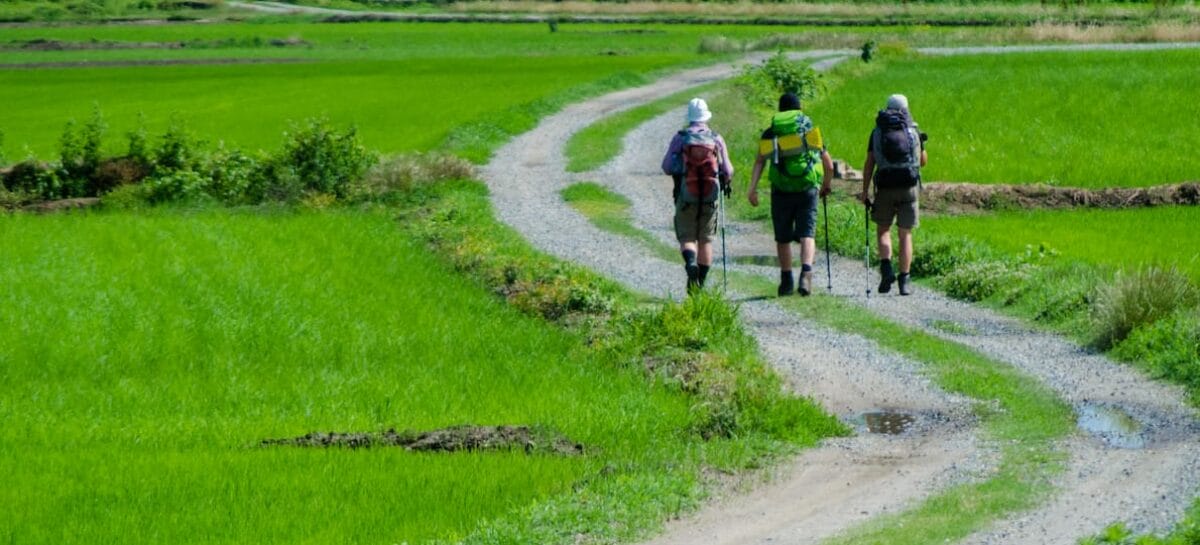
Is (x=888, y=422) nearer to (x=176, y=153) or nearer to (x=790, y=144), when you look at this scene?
(x=790, y=144)

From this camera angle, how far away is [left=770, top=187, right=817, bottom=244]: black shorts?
19.4m

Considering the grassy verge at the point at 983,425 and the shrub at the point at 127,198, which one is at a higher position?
the grassy verge at the point at 983,425

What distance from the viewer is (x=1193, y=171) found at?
30.1 metres

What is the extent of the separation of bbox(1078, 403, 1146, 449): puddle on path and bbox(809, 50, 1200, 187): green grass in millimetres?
15477

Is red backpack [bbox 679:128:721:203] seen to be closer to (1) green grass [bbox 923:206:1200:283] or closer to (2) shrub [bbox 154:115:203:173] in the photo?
(1) green grass [bbox 923:206:1200:283]

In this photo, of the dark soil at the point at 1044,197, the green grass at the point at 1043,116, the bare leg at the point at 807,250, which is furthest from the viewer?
the green grass at the point at 1043,116

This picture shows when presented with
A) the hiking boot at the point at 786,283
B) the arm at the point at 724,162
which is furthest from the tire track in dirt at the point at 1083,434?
the arm at the point at 724,162

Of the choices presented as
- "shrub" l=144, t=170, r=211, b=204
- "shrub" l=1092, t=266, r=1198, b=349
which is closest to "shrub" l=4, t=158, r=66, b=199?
"shrub" l=144, t=170, r=211, b=204

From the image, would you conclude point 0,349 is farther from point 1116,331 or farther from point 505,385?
point 1116,331

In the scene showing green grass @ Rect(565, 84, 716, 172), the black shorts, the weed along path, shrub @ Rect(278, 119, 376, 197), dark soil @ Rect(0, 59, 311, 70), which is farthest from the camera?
dark soil @ Rect(0, 59, 311, 70)

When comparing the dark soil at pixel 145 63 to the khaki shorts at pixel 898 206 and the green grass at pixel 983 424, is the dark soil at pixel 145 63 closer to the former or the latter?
the green grass at pixel 983 424

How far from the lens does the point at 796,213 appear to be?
63.9 ft

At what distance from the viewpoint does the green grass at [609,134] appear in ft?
122

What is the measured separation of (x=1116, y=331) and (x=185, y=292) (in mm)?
10853
